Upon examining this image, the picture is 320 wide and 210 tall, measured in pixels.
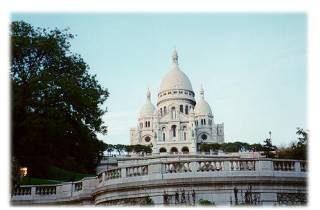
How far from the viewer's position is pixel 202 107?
437 ft

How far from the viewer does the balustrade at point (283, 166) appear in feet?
49.4

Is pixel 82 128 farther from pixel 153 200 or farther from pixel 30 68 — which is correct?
pixel 153 200

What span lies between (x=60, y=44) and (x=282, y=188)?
16.7 meters

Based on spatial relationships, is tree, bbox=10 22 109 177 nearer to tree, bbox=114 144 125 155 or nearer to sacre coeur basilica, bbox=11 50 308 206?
sacre coeur basilica, bbox=11 50 308 206

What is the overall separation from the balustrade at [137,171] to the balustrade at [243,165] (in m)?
2.77

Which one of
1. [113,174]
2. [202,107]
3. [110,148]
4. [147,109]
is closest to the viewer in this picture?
[113,174]

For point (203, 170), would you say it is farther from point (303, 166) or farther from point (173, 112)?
point (173, 112)

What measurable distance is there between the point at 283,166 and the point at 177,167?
343cm

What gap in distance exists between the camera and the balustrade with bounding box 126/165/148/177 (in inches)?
592

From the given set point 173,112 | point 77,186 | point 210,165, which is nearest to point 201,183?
point 210,165

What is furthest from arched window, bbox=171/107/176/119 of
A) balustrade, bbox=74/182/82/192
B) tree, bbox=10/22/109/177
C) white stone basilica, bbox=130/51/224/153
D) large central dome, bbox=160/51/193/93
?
balustrade, bbox=74/182/82/192

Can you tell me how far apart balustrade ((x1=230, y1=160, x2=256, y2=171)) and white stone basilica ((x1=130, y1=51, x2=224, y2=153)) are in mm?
99798

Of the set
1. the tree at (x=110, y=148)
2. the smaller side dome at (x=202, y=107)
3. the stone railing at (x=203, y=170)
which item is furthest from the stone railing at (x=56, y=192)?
the smaller side dome at (x=202, y=107)

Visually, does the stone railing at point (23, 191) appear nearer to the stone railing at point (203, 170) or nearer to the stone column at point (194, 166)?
the stone railing at point (203, 170)
